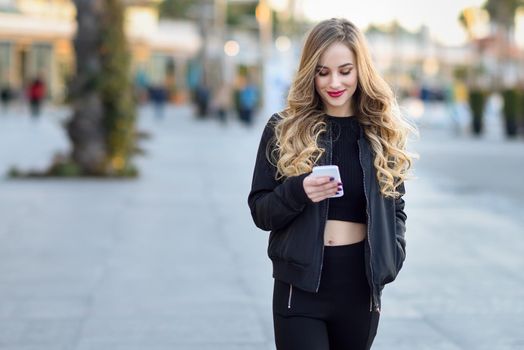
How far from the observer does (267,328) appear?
22.6 feet

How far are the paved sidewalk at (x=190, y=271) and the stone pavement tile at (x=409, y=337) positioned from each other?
13 mm

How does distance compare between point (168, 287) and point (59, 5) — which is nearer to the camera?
point (168, 287)

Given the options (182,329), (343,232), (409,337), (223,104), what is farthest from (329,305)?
(223,104)

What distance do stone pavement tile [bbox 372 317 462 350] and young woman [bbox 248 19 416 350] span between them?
2764 mm

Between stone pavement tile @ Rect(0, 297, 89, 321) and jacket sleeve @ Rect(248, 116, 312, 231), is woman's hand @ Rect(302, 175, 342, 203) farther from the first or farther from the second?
stone pavement tile @ Rect(0, 297, 89, 321)

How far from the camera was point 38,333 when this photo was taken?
22.1 feet

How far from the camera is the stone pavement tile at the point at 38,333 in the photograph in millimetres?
6500

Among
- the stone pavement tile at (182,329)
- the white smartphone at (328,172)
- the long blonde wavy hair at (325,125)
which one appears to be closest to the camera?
the white smartphone at (328,172)

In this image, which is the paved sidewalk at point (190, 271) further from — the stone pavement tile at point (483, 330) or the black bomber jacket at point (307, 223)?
the black bomber jacket at point (307, 223)

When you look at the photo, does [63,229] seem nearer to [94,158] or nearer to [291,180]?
[94,158]

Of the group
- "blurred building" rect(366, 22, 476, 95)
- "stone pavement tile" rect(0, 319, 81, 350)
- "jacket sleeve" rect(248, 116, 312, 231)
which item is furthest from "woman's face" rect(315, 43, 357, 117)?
"blurred building" rect(366, 22, 476, 95)

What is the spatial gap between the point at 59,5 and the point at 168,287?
5847cm

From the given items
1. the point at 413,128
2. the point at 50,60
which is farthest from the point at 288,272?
the point at 50,60

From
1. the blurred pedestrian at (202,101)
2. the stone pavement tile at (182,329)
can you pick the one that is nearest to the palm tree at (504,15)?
the blurred pedestrian at (202,101)
